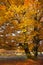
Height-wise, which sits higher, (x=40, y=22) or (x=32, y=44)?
(x=40, y=22)

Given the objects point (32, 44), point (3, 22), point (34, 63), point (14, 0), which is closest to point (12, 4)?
point (14, 0)

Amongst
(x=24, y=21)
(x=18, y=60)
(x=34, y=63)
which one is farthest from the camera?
(x=18, y=60)

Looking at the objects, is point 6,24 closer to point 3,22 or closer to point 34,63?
point 3,22

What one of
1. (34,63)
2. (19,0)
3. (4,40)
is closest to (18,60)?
(34,63)

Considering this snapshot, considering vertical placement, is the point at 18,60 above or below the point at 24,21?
below

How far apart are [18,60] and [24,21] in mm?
3297

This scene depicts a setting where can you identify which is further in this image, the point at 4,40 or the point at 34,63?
the point at 34,63

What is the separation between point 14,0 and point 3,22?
113 centimetres

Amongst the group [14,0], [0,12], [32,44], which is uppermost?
[14,0]

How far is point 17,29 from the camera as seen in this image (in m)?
8.41

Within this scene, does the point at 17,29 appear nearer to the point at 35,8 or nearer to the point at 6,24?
the point at 6,24

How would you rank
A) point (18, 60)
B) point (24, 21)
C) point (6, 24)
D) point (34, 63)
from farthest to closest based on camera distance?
point (18, 60) < point (34, 63) < point (6, 24) < point (24, 21)

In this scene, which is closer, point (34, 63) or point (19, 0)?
point (19, 0)

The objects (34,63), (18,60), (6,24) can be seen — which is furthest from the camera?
(18,60)
